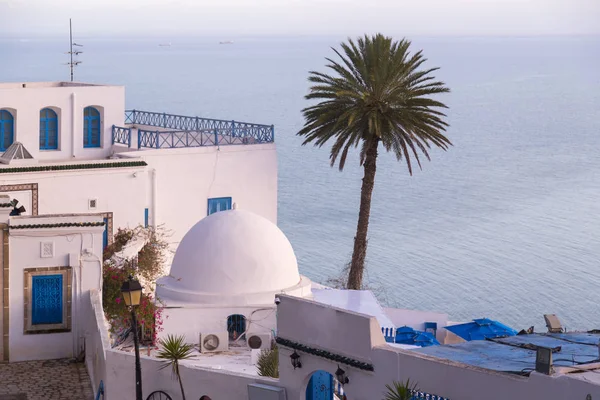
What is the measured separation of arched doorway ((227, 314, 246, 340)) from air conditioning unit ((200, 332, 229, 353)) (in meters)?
0.53

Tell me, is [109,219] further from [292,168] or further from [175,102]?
[175,102]

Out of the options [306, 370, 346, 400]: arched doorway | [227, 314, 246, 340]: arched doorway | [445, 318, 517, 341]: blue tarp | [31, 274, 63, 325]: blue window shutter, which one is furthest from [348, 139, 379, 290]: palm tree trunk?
[306, 370, 346, 400]: arched doorway

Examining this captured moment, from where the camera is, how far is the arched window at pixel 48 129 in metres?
35.4

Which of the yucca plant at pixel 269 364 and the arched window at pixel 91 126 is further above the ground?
the arched window at pixel 91 126

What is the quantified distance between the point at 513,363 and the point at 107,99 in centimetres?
2530

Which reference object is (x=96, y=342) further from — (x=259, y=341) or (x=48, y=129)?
(x=48, y=129)

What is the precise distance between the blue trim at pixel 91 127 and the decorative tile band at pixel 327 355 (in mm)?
22004

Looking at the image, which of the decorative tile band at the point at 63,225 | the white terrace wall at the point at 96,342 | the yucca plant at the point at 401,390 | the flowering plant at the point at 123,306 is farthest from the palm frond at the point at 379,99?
the yucca plant at the point at 401,390

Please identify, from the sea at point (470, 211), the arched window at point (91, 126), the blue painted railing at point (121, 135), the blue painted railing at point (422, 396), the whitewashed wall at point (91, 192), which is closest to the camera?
the blue painted railing at point (422, 396)

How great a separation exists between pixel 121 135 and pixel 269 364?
1837 cm

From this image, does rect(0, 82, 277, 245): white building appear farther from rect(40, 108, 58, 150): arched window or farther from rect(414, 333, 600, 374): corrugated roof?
rect(414, 333, 600, 374): corrugated roof

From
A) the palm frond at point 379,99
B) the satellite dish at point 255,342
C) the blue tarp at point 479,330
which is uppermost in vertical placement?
the palm frond at point 379,99

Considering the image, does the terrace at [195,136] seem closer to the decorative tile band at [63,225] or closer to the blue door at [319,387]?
the decorative tile band at [63,225]

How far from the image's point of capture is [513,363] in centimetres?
1323
